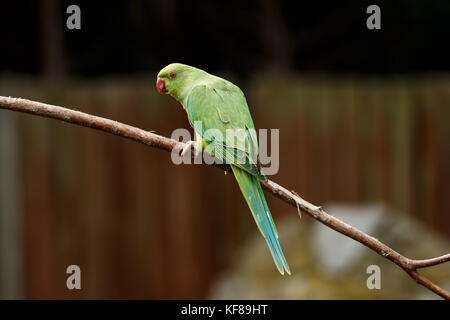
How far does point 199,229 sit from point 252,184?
362cm

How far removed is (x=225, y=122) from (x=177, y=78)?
0.28 m

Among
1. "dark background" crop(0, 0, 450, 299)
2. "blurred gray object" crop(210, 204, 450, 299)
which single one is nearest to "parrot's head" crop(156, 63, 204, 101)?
"blurred gray object" crop(210, 204, 450, 299)

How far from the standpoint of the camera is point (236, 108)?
7.65ft

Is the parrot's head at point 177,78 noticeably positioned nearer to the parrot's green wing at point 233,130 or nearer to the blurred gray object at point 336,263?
the parrot's green wing at point 233,130

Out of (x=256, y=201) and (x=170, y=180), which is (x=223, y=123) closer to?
(x=256, y=201)

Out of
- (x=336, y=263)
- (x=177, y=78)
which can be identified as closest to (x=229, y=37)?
(x=336, y=263)

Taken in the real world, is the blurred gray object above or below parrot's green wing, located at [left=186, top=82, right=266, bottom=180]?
below

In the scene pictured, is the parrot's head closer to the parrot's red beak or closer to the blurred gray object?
the parrot's red beak

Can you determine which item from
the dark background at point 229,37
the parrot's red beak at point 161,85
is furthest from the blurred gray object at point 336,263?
the parrot's red beak at point 161,85

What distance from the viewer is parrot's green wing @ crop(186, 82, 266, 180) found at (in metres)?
2.28

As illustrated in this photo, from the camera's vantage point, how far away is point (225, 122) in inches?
93.1

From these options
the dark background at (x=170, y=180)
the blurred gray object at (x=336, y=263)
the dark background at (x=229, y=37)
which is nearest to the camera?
the blurred gray object at (x=336, y=263)

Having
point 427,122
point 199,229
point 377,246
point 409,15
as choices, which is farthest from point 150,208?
point 377,246

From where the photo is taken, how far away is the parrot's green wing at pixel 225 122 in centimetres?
228
